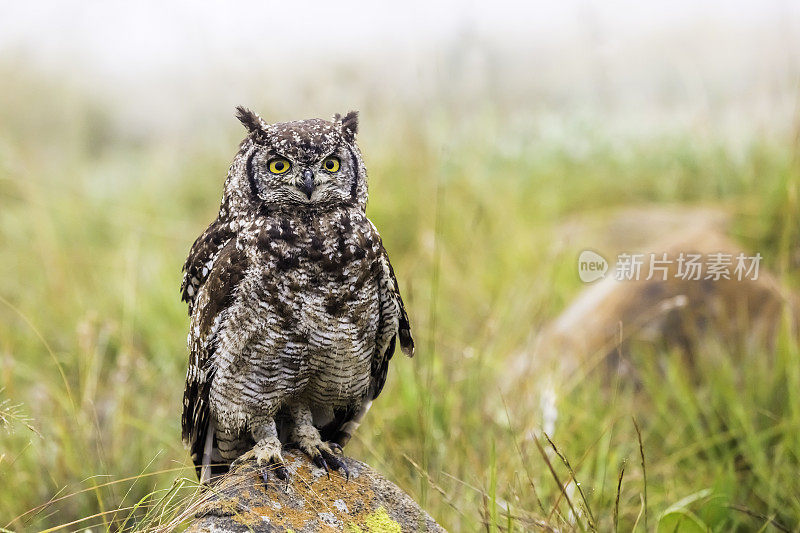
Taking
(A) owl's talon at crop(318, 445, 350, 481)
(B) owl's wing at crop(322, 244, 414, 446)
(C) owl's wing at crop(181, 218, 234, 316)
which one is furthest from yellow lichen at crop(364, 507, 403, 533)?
(C) owl's wing at crop(181, 218, 234, 316)

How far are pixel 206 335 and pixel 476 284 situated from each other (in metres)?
2.72

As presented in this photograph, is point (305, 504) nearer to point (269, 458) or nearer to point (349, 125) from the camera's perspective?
point (269, 458)

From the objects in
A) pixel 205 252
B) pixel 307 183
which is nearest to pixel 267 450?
pixel 205 252

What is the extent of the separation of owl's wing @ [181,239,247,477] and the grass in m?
0.18

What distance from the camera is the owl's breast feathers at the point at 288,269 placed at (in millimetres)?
1873

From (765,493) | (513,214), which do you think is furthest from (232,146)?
(765,493)

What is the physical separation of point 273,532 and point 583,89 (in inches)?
291

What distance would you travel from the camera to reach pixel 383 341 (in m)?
2.16

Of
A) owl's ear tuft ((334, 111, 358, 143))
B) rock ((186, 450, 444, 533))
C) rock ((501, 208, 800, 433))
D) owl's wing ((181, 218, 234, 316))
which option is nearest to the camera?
rock ((186, 450, 444, 533))

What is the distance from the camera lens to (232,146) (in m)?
5.66

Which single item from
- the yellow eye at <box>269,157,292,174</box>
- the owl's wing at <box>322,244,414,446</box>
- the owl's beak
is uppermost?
the yellow eye at <box>269,157,292,174</box>

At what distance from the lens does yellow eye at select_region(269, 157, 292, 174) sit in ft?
5.92

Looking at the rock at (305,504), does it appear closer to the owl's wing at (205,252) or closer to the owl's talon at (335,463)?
the owl's talon at (335,463)

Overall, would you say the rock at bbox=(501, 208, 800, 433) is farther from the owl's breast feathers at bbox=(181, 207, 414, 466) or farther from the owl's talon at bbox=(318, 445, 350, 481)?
the owl's breast feathers at bbox=(181, 207, 414, 466)
